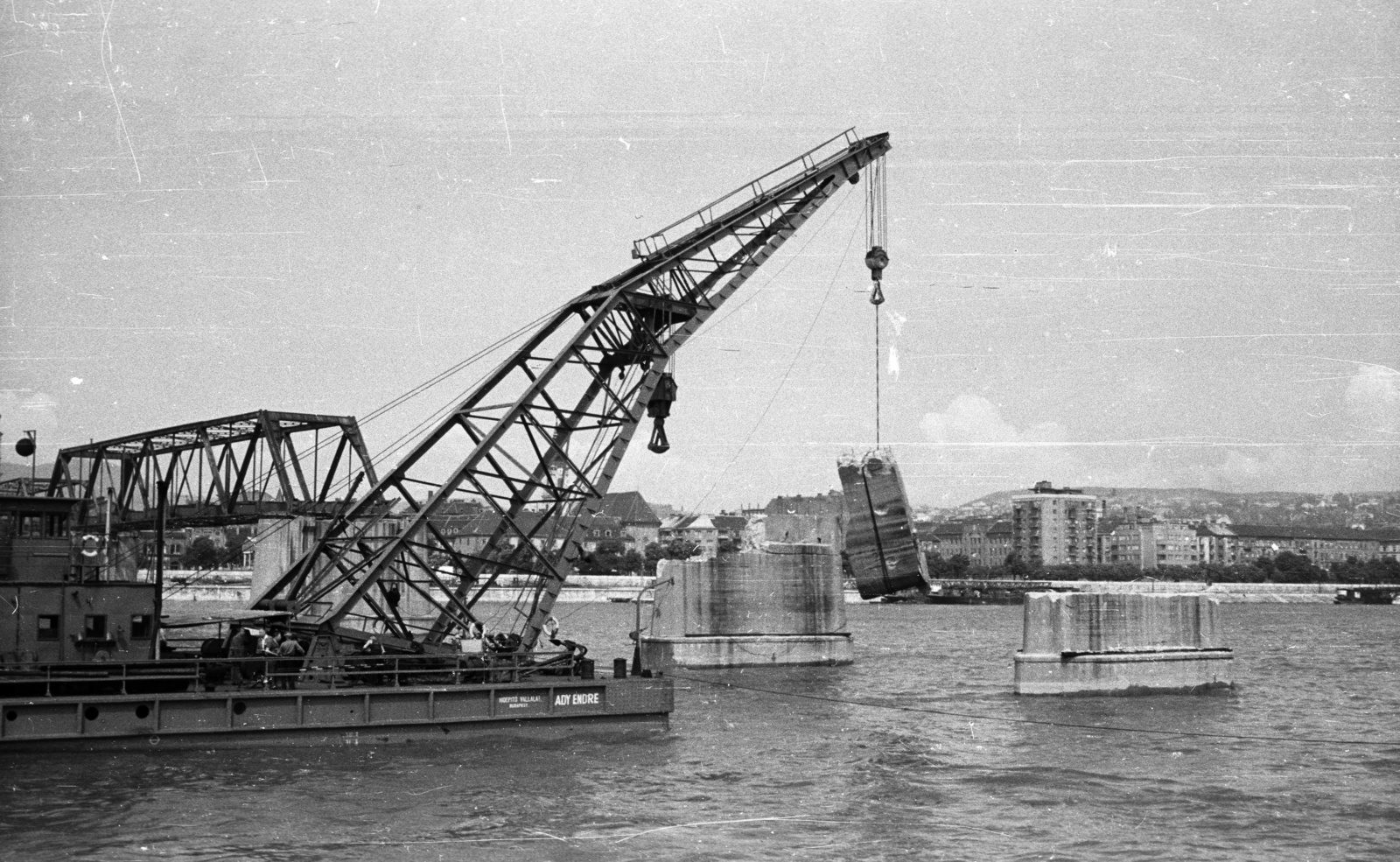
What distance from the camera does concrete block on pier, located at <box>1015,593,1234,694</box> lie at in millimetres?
45875

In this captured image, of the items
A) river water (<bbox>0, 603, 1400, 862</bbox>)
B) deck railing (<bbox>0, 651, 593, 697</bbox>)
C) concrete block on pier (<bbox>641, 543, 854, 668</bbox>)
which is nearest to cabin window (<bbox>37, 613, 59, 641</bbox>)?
deck railing (<bbox>0, 651, 593, 697</bbox>)

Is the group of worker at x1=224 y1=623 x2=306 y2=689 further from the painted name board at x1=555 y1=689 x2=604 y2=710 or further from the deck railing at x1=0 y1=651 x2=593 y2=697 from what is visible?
the painted name board at x1=555 y1=689 x2=604 y2=710

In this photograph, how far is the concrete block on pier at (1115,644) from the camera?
45875 millimetres

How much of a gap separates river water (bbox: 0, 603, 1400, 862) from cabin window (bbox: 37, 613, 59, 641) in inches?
128

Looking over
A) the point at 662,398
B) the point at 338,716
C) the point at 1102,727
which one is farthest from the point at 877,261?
the point at 338,716

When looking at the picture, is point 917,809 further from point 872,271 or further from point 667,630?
point 667,630

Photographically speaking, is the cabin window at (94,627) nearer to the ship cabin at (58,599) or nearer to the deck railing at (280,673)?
the ship cabin at (58,599)

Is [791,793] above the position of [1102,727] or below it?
below

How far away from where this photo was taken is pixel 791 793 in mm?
29969

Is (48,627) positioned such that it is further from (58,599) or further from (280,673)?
(280,673)

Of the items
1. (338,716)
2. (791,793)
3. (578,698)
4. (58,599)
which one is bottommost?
(791,793)

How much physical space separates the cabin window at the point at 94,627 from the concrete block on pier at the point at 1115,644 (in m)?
27.9

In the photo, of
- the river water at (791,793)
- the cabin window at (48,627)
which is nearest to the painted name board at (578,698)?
the river water at (791,793)

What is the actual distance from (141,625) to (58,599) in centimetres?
196
